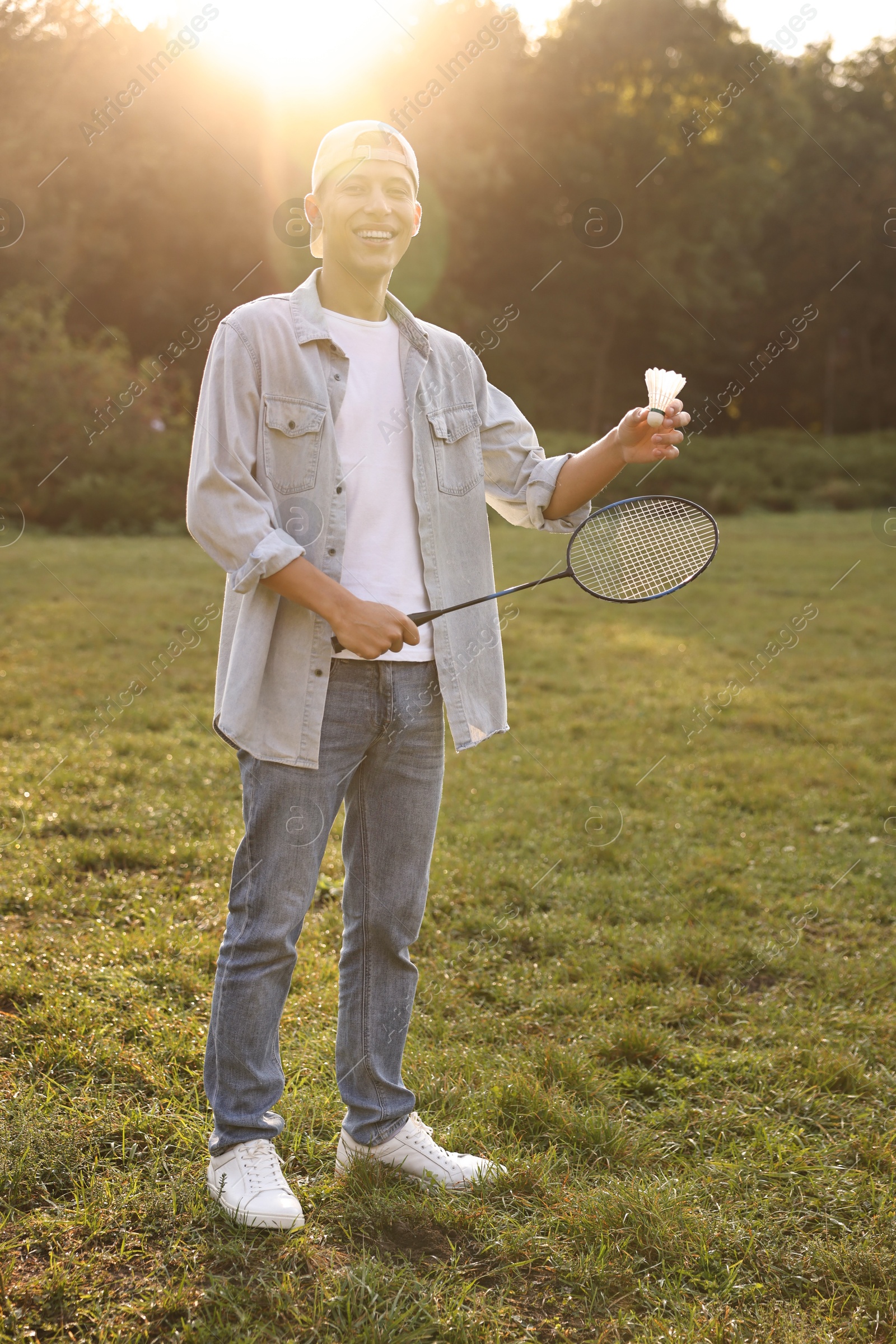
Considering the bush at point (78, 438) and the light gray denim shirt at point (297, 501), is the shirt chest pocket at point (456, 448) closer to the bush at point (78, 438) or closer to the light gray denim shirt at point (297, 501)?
the light gray denim shirt at point (297, 501)

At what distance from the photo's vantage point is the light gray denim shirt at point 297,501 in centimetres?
218

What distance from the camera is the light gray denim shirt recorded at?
2182 millimetres

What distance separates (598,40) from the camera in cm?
2905

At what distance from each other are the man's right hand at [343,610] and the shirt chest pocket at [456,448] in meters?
0.43

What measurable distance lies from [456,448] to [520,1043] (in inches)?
71.6

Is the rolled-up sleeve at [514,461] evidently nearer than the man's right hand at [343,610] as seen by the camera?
No

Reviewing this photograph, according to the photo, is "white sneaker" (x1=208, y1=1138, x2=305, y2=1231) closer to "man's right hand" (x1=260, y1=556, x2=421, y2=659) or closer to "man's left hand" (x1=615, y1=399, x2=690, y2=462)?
"man's right hand" (x1=260, y1=556, x2=421, y2=659)

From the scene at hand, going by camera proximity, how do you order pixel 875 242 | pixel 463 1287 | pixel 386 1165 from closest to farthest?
pixel 463 1287 < pixel 386 1165 < pixel 875 242

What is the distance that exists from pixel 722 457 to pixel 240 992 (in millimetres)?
25062

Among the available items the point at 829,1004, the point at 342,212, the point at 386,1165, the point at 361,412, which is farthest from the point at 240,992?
the point at 829,1004

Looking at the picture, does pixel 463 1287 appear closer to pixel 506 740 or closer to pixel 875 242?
pixel 506 740

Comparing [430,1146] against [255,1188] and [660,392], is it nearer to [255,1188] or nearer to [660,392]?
[255,1188]

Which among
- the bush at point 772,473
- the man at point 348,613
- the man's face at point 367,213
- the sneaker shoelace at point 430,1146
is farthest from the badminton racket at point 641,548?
the bush at point 772,473

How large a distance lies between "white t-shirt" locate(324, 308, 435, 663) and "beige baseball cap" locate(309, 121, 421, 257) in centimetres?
24
